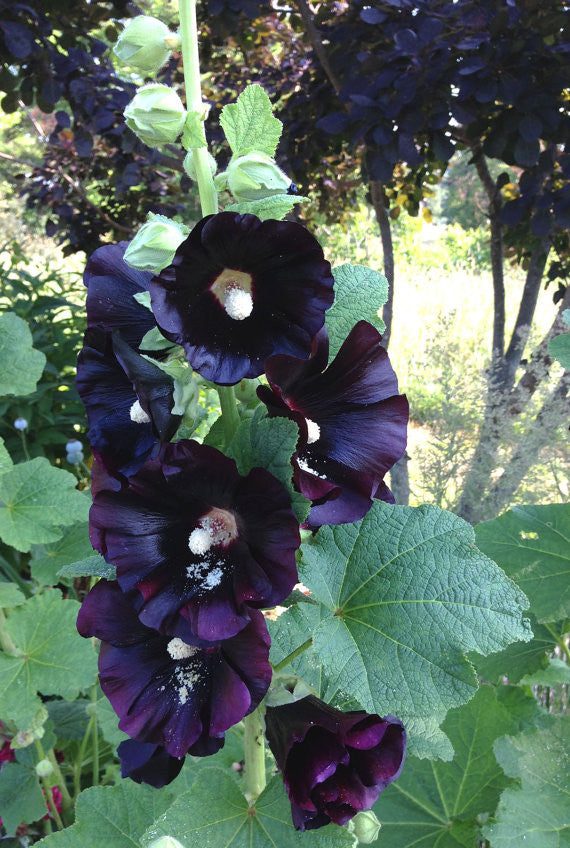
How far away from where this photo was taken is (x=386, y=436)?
61cm

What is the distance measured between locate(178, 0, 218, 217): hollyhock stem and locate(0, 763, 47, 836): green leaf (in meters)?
1.32

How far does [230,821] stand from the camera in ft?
2.36

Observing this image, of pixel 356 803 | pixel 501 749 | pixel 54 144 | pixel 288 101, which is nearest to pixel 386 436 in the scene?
pixel 356 803

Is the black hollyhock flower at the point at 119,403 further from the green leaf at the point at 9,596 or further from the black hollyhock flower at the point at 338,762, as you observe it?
the green leaf at the point at 9,596

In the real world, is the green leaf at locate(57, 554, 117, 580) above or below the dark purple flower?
above

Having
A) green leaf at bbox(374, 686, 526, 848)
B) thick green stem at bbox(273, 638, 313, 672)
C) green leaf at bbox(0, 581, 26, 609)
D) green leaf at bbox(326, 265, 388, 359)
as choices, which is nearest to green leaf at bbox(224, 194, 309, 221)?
green leaf at bbox(326, 265, 388, 359)

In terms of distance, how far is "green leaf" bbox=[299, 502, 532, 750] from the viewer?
23.6 inches

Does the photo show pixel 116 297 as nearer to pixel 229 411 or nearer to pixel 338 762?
pixel 229 411

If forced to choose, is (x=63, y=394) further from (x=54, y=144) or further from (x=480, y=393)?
(x=480, y=393)

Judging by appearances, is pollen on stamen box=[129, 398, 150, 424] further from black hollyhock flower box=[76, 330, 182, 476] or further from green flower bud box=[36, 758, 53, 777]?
green flower bud box=[36, 758, 53, 777]

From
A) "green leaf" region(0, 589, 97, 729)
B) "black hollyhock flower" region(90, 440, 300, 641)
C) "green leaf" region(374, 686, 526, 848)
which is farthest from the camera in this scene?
"green leaf" region(0, 589, 97, 729)

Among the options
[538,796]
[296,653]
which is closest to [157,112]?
[296,653]

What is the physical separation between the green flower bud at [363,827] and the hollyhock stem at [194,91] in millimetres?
608

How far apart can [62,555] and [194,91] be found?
129 centimetres
